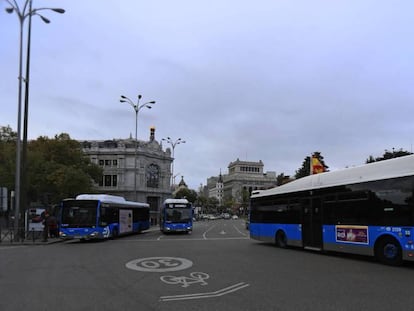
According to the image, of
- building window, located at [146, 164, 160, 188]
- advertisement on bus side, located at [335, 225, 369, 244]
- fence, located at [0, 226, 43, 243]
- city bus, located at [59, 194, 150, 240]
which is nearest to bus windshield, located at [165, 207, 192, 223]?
city bus, located at [59, 194, 150, 240]

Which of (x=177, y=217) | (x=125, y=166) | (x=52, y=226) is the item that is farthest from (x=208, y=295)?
(x=125, y=166)

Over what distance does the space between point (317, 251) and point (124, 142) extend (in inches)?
3482

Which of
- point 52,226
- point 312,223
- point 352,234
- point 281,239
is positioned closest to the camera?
point 352,234

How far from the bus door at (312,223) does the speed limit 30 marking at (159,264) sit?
5861 millimetres

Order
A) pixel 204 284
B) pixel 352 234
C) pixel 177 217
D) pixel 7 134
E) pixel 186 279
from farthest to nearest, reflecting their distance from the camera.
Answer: pixel 7 134, pixel 177 217, pixel 352 234, pixel 186 279, pixel 204 284

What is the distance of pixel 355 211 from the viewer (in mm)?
15984

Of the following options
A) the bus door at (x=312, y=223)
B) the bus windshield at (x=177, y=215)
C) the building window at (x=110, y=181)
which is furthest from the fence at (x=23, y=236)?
the building window at (x=110, y=181)

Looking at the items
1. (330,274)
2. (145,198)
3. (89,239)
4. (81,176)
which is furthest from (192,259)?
(145,198)

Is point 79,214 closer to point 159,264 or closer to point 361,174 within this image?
point 159,264

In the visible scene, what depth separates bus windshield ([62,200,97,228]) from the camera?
27.0 meters

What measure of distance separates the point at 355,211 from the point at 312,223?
3.02 metres

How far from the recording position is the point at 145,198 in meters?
104

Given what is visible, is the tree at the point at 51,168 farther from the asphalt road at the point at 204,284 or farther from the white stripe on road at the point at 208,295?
the white stripe on road at the point at 208,295

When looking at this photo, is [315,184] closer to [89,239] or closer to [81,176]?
[89,239]
